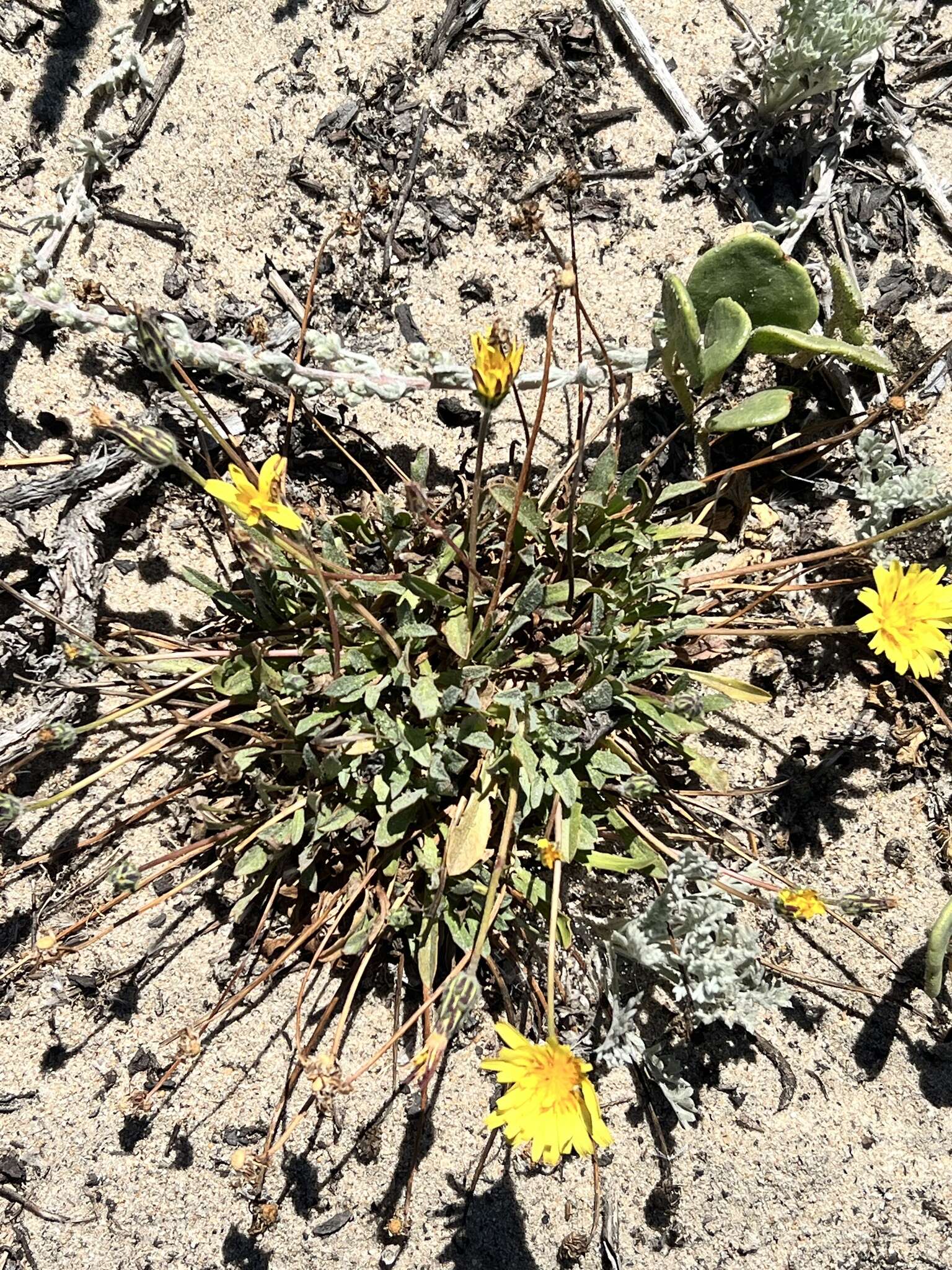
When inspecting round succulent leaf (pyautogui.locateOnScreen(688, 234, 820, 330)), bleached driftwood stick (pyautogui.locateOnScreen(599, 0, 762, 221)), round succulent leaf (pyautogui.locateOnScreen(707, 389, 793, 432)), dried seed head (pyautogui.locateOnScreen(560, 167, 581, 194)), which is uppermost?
bleached driftwood stick (pyautogui.locateOnScreen(599, 0, 762, 221))

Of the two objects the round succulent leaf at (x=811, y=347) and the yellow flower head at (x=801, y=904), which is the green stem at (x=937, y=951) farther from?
the round succulent leaf at (x=811, y=347)

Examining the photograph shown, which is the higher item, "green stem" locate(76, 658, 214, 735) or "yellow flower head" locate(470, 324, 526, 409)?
"yellow flower head" locate(470, 324, 526, 409)

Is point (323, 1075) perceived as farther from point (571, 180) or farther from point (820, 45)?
point (820, 45)

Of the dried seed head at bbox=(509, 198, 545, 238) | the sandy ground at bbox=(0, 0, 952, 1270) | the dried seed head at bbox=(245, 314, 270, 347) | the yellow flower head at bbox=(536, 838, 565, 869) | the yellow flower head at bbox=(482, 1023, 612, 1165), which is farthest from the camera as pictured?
the dried seed head at bbox=(509, 198, 545, 238)

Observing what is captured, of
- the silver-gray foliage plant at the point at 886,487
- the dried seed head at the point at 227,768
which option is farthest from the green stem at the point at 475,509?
the silver-gray foliage plant at the point at 886,487

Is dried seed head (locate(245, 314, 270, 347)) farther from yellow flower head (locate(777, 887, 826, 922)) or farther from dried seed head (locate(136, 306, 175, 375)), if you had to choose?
yellow flower head (locate(777, 887, 826, 922))

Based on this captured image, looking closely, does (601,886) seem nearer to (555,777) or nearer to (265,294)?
(555,777)

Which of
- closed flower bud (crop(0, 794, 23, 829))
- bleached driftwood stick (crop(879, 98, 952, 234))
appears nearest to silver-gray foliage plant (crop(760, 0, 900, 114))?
bleached driftwood stick (crop(879, 98, 952, 234))

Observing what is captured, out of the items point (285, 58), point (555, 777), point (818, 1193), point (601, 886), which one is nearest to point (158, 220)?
point (285, 58)

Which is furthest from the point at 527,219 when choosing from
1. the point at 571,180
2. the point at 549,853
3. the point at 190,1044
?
the point at 190,1044
